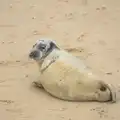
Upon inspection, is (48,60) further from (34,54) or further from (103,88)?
(103,88)

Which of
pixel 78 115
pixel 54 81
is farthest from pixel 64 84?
pixel 78 115

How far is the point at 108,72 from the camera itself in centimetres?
279

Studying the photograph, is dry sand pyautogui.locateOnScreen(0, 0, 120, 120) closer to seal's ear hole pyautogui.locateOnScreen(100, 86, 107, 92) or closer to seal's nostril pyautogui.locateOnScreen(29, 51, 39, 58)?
seal's ear hole pyautogui.locateOnScreen(100, 86, 107, 92)

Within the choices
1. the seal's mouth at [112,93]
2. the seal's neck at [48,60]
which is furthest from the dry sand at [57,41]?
the seal's neck at [48,60]

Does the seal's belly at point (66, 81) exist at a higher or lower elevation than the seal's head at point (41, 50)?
lower

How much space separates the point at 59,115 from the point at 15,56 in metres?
0.93

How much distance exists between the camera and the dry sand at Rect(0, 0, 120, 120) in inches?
95.5

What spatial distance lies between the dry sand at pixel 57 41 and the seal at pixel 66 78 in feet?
0.14

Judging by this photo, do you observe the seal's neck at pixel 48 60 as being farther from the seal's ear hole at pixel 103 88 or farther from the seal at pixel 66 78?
the seal's ear hole at pixel 103 88

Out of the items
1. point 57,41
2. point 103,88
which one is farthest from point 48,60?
point 57,41

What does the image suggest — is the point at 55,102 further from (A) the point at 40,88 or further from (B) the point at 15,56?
(B) the point at 15,56

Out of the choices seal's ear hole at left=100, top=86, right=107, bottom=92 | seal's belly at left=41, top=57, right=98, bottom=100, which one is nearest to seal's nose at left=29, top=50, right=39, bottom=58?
seal's belly at left=41, top=57, right=98, bottom=100

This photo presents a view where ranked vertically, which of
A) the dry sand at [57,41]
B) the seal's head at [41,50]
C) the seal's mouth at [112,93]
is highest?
the seal's head at [41,50]

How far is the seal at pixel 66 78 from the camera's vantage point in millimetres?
2455
